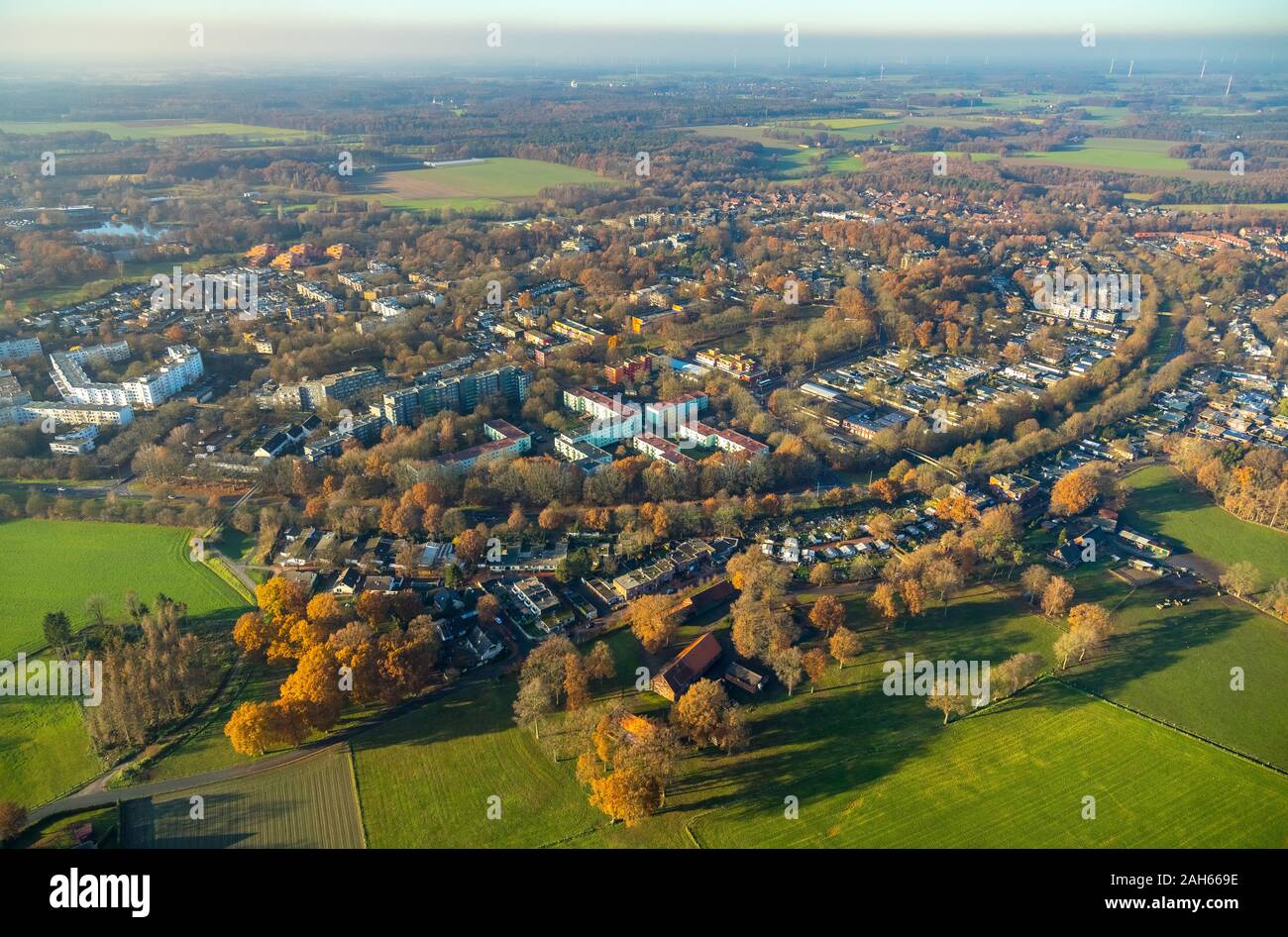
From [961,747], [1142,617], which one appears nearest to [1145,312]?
[1142,617]

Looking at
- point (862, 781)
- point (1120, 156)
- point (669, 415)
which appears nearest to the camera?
point (862, 781)

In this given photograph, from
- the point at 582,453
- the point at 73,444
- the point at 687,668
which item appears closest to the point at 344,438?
the point at 582,453

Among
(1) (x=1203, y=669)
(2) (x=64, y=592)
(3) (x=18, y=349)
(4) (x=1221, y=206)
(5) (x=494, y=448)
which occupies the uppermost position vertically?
(4) (x=1221, y=206)

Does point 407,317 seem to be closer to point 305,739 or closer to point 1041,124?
point 305,739

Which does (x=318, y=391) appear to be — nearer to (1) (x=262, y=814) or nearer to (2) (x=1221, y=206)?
(1) (x=262, y=814)

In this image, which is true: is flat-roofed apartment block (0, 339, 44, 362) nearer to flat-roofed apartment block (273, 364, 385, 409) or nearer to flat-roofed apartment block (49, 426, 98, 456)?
flat-roofed apartment block (49, 426, 98, 456)

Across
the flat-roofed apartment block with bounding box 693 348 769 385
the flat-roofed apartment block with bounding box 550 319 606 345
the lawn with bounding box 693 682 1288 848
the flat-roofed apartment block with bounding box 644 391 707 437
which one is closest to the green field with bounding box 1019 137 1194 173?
the flat-roofed apartment block with bounding box 693 348 769 385
